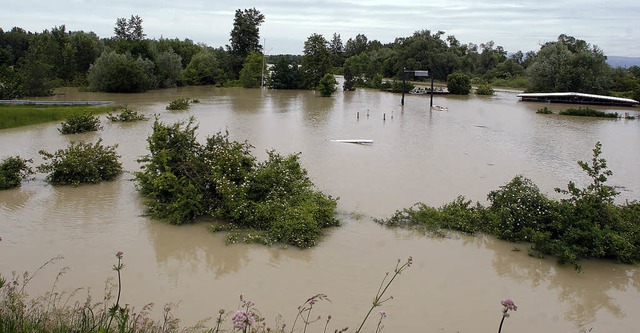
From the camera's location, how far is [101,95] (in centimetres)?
3838

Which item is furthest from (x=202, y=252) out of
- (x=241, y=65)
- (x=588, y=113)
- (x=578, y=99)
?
(x=241, y=65)

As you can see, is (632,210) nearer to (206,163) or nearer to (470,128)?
(206,163)

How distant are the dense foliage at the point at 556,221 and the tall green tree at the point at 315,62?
130 ft

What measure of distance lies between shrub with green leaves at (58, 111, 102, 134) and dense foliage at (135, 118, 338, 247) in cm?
1102

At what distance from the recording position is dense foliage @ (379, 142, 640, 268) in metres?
9.16

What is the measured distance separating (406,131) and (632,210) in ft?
47.0

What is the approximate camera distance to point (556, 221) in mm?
9750

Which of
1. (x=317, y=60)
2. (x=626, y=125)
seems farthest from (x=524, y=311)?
(x=317, y=60)

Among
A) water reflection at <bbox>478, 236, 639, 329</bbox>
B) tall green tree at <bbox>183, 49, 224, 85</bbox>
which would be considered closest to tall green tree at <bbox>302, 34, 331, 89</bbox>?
tall green tree at <bbox>183, 49, 224, 85</bbox>

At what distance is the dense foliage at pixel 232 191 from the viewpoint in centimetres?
1003

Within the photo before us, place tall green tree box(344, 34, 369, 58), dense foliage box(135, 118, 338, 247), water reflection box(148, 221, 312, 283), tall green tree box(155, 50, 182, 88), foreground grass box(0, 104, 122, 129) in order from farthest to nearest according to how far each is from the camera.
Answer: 1. tall green tree box(344, 34, 369, 58)
2. tall green tree box(155, 50, 182, 88)
3. foreground grass box(0, 104, 122, 129)
4. dense foliage box(135, 118, 338, 247)
5. water reflection box(148, 221, 312, 283)

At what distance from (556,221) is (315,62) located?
42.0 meters

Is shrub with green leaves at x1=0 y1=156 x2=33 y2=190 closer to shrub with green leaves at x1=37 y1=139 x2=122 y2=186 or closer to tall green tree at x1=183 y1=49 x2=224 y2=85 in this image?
shrub with green leaves at x1=37 y1=139 x2=122 y2=186

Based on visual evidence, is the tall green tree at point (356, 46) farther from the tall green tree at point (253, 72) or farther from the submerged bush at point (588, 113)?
the submerged bush at point (588, 113)
